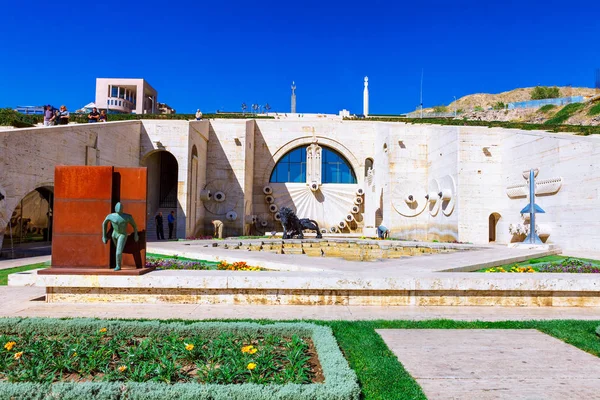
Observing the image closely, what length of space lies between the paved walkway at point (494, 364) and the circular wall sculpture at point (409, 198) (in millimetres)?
16032

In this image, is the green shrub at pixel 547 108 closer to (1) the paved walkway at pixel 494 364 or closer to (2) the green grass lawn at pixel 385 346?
(2) the green grass lawn at pixel 385 346

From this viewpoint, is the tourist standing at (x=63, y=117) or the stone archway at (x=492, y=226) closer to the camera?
the tourist standing at (x=63, y=117)

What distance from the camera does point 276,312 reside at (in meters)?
4.87

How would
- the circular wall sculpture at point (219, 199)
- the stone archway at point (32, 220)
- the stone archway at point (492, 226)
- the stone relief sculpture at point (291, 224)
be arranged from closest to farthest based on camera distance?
the stone archway at point (32, 220), the stone relief sculpture at point (291, 224), the stone archway at point (492, 226), the circular wall sculpture at point (219, 199)

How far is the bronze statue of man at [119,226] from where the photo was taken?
5395 millimetres

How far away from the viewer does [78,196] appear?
566 centimetres

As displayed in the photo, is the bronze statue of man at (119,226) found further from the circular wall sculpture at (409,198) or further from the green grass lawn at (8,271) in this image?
the circular wall sculpture at (409,198)

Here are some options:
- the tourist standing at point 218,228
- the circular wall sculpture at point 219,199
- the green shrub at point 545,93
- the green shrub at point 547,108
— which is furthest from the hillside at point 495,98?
the tourist standing at point 218,228

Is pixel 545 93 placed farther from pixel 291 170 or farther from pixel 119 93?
pixel 119 93

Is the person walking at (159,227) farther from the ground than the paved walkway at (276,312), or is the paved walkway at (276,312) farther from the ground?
the person walking at (159,227)

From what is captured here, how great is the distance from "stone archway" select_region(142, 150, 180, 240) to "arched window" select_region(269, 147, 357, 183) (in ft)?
20.7

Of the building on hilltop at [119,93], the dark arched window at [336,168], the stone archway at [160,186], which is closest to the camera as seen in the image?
the stone archway at [160,186]

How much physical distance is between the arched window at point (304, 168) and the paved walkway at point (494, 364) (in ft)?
72.2

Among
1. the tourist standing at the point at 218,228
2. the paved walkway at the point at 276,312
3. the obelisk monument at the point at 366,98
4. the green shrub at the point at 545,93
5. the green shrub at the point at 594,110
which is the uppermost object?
the green shrub at the point at 545,93
